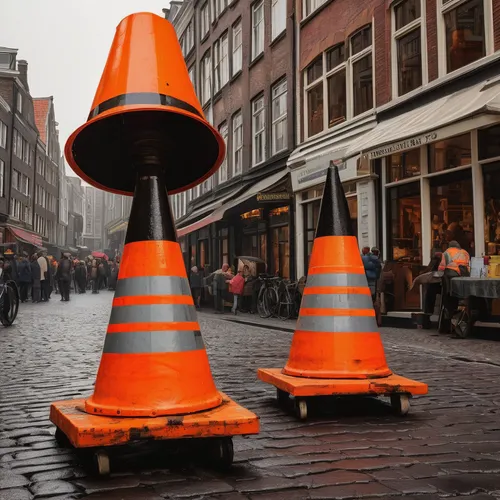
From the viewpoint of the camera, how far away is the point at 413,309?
1266 cm

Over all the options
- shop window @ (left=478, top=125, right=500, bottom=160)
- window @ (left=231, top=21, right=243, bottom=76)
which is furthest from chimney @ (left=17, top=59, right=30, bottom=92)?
shop window @ (left=478, top=125, right=500, bottom=160)

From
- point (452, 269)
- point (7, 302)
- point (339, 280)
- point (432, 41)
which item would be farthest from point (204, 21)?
point (339, 280)

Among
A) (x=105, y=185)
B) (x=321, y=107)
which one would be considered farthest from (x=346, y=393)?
(x=321, y=107)

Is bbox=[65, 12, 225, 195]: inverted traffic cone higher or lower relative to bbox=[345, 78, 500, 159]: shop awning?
lower

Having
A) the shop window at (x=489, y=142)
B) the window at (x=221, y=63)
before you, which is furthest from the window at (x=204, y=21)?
the shop window at (x=489, y=142)

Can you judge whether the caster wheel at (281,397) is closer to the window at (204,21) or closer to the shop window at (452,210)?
the shop window at (452,210)

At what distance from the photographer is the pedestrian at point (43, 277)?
926 inches

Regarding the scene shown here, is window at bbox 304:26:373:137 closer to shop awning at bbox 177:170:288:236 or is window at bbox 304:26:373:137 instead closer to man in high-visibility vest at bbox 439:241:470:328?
shop awning at bbox 177:170:288:236

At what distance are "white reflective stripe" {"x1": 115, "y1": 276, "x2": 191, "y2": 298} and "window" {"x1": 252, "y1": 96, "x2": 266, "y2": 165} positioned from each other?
59.7 feet

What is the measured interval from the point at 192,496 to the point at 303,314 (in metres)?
2.04

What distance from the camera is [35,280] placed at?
2269 centimetres

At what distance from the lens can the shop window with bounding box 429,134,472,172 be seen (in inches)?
451

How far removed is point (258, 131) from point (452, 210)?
35.9ft

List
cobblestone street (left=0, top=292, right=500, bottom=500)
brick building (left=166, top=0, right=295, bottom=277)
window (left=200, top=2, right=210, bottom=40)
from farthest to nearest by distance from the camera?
window (left=200, top=2, right=210, bottom=40) < brick building (left=166, top=0, right=295, bottom=277) < cobblestone street (left=0, top=292, right=500, bottom=500)
